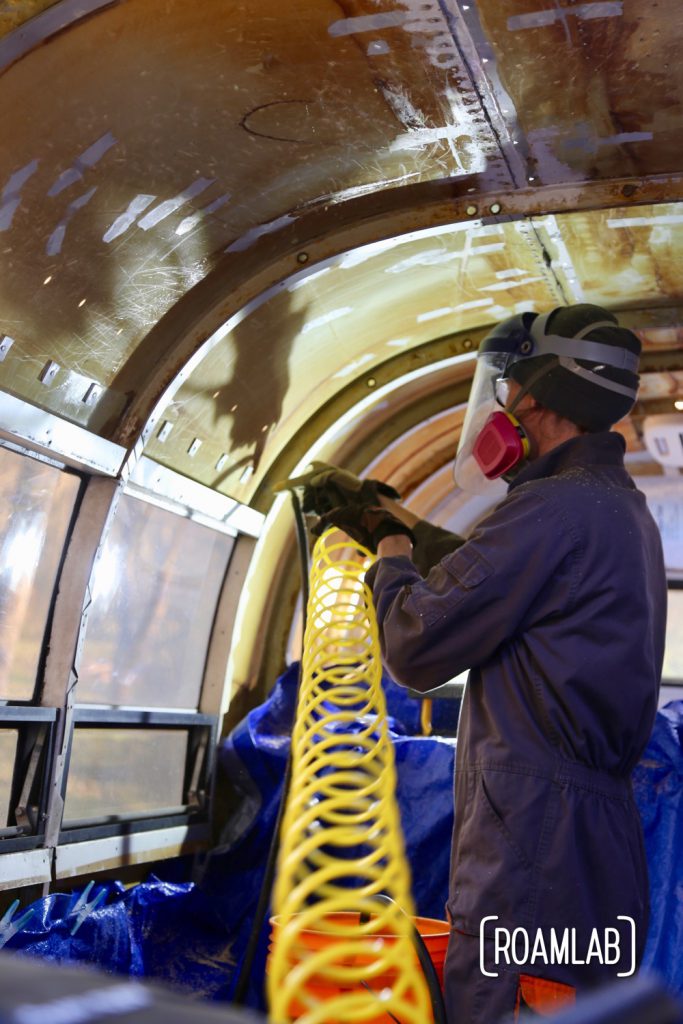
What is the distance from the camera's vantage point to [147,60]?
255 cm

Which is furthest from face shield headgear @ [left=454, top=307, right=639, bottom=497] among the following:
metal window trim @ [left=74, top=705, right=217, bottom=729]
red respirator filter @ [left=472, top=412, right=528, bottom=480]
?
metal window trim @ [left=74, top=705, right=217, bottom=729]

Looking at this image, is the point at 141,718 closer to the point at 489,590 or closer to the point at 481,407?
the point at 481,407

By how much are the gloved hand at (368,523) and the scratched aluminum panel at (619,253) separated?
4.49 feet

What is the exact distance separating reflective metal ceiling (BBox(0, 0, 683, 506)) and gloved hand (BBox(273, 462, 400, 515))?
67 centimetres

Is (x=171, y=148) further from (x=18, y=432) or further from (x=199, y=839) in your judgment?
(x=199, y=839)

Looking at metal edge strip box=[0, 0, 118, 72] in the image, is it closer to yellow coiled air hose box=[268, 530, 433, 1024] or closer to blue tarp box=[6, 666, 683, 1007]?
yellow coiled air hose box=[268, 530, 433, 1024]

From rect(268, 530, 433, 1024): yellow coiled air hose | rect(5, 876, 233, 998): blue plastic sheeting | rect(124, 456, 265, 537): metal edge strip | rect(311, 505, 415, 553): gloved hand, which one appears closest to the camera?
rect(268, 530, 433, 1024): yellow coiled air hose

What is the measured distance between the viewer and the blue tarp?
10.9ft

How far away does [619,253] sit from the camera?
3791 millimetres

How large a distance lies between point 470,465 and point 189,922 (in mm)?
2135

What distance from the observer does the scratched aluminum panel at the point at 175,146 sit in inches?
98.2

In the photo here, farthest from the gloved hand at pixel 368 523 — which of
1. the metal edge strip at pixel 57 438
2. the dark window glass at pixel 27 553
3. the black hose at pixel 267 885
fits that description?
the dark window glass at pixel 27 553

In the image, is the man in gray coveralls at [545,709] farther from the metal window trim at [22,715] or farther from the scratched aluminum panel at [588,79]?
the metal window trim at [22,715]

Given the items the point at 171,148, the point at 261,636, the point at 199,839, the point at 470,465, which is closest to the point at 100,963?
the point at 199,839
